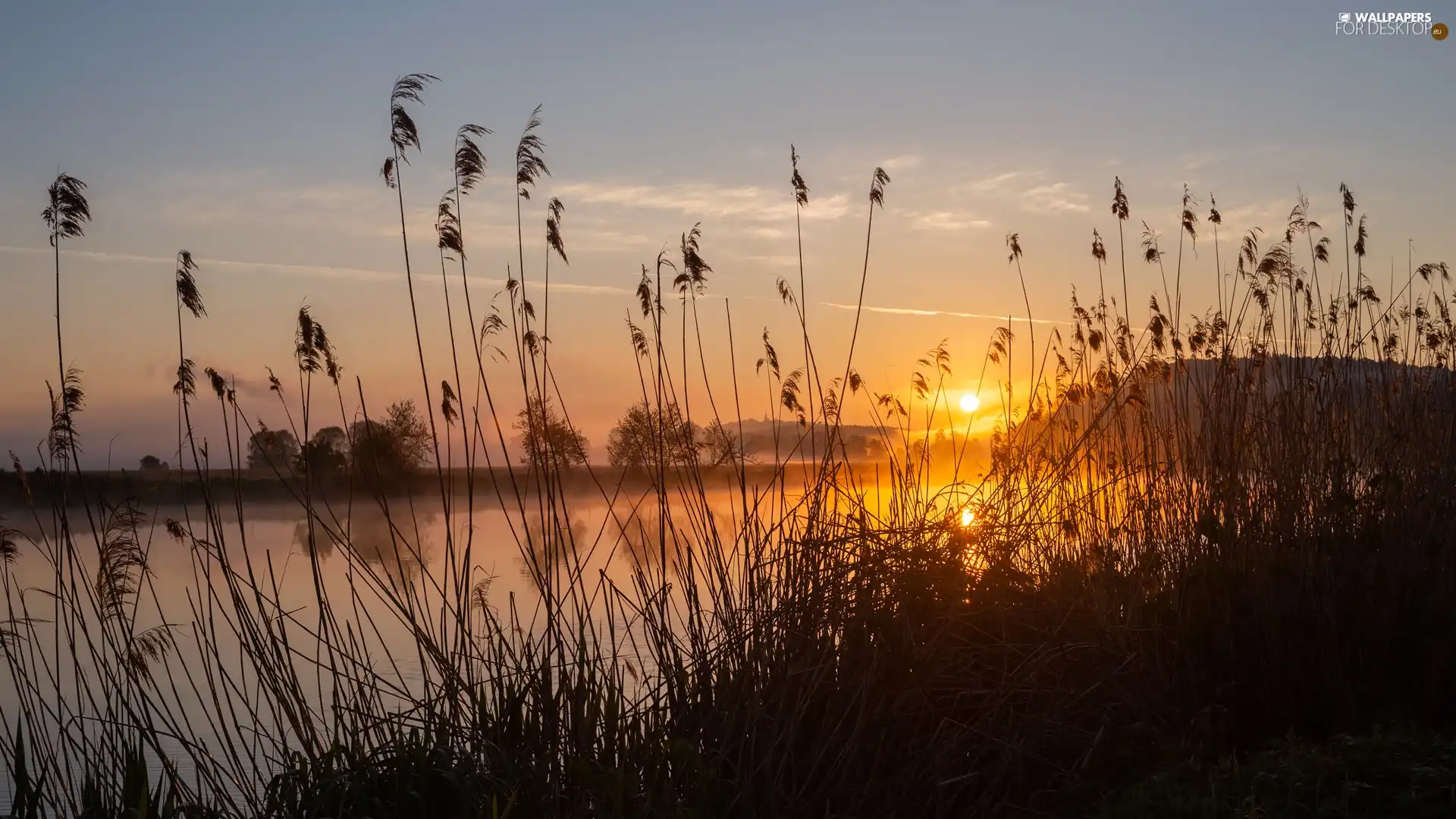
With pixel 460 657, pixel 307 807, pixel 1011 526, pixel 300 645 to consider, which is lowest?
pixel 300 645

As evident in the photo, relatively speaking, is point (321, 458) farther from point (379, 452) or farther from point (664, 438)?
point (664, 438)

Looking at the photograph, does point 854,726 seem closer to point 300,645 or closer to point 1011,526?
point 1011,526

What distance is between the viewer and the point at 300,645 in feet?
28.6

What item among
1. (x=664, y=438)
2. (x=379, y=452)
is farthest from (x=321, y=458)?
(x=664, y=438)

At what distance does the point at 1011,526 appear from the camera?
12.7 ft

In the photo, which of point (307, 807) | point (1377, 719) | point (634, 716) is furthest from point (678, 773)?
point (1377, 719)

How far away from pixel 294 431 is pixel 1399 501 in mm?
4294

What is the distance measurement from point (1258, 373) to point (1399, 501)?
1195 millimetres

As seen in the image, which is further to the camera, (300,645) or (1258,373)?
(300,645)

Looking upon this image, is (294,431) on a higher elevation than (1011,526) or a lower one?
higher

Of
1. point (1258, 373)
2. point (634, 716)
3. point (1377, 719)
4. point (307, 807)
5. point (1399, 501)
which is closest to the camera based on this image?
point (307, 807)

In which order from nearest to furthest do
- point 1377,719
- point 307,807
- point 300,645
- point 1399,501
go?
point 307,807, point 1377,719, point 1399,501, point 300,645

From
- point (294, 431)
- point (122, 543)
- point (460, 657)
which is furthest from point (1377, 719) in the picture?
point (122, 543)

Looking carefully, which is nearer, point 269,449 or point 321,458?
point 269,449
